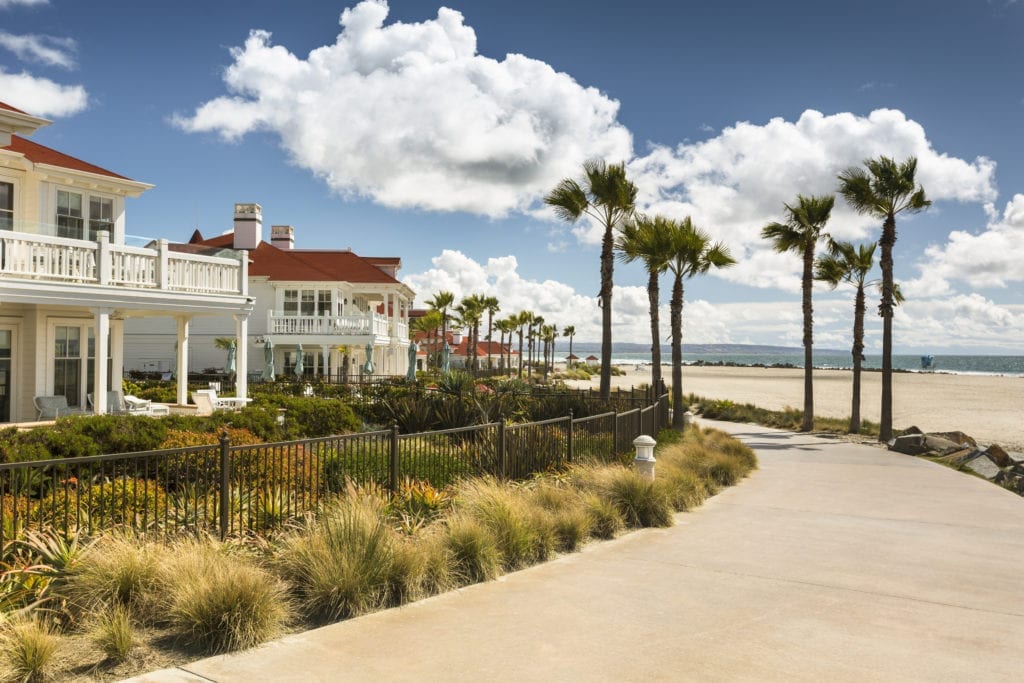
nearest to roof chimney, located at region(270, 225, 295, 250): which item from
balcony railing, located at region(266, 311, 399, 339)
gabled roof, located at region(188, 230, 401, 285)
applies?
gabled roof, located at region(188, 230, 401, 285)

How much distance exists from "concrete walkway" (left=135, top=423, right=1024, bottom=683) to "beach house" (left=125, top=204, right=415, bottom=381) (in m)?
26.0

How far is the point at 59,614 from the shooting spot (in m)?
5.63

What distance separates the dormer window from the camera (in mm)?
16031

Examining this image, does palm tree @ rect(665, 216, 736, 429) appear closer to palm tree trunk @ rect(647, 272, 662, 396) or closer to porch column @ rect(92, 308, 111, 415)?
palm tree trunk @ rect(647, 272, 662, 396)

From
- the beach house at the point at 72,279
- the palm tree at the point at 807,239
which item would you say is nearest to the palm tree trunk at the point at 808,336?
the palm tree at the point at 807,239

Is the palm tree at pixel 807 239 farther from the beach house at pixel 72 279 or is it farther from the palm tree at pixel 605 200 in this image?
the beach house at pixel 72 279

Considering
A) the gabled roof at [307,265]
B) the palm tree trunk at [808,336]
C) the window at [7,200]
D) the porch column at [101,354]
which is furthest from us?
the gabled roof at [307,265]

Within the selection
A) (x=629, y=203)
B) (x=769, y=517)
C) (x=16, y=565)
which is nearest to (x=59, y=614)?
(x=16, y=565)

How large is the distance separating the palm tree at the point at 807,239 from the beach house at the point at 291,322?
1880 centimetres

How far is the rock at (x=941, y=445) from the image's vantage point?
19.8 meters

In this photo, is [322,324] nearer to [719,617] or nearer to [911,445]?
[911,445]

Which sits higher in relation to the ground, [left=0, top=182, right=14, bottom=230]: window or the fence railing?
[left=0, top=182, right=14, bottom=230]: window

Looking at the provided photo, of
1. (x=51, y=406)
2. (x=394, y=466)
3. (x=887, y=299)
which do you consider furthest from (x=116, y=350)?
(x=887, y=299)

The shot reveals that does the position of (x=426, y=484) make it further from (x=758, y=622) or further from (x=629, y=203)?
(x=629, y=203)
